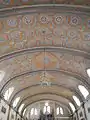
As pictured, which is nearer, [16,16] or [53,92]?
[16,16]

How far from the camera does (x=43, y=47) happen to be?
9609 millimetres

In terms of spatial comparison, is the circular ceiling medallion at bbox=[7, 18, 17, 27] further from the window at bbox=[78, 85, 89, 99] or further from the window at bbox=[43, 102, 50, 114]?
the window at bbox=[43, 102, 50, 114]

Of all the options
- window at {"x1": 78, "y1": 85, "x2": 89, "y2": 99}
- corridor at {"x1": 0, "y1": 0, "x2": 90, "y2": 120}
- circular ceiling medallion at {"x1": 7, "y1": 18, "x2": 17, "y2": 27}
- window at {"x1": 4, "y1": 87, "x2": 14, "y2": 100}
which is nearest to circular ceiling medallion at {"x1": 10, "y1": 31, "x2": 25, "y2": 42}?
corridor at {"x1": 0, "y1": 0, "x2": 90, "y2": 120}

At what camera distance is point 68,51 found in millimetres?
9719

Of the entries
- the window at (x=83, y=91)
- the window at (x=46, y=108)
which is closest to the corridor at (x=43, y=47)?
the window at (x=83, y=91)

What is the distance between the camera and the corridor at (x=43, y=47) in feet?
22.5

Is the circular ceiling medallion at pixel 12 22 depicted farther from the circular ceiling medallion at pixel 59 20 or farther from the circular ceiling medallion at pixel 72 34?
the circular ceiling medallion at pixel 72 34

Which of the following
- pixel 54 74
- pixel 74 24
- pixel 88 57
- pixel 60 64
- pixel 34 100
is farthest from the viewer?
pixel 34 100

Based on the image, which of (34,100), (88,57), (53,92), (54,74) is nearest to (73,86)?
(54,74)

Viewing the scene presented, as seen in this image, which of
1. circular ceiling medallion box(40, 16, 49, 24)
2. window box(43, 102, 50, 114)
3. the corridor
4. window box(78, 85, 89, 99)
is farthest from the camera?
window box(43, 102, 50, 114)

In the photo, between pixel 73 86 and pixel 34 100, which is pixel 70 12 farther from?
pixel 34 100

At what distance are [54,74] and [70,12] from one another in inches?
294

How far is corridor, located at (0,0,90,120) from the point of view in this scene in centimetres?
687

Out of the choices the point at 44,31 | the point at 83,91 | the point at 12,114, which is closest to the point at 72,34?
the point at 44,31
